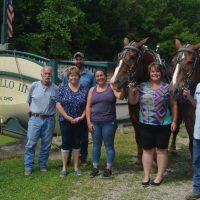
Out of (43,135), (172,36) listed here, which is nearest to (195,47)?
(43,135)

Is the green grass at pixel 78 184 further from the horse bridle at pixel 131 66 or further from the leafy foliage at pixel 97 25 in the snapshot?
the leafy foliage at pixel 97 25

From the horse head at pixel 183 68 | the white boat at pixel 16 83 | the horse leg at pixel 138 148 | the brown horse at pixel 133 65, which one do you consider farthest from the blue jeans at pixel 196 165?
the white boat at pixel 16 83

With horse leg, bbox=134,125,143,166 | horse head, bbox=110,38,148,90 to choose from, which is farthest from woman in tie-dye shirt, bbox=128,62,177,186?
horse leg, bbox=134,125,143,166

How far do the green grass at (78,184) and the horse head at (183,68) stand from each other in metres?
1.51

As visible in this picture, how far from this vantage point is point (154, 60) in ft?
23.0

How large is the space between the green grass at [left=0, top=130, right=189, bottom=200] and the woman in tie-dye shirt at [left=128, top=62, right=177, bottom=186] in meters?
0.39

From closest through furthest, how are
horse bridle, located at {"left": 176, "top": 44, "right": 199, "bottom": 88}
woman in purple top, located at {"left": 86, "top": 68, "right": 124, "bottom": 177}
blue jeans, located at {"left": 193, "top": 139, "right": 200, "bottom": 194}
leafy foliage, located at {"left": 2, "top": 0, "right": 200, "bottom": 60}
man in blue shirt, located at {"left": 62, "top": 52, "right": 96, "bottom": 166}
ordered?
1. blue jeans, located at {"left": 193, "top": 139, "right": 200, "bottom": 194}
2. horse bridle, located at {"left": 176, "top": 44, "right": 199, "bottom": 88}
3. woman in purple top, located at {"left": 86, "top": 68, "right": 124, "bottom": 177}
4. man in blue shirt, located at {"left": 62, "top": 52, "right": 96, "bottom": 166}
5. leafy foliage, located at {"left": 2, "top": 0, "right": 200, "bottom": 60}

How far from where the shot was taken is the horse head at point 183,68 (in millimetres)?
5992

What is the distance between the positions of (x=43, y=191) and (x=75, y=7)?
33238 millimetres

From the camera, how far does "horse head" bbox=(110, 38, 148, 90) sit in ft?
21.1

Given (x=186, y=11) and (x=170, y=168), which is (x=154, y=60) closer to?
(x=170, y=168)

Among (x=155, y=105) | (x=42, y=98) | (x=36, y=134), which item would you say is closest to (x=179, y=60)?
(x=155, y=105)

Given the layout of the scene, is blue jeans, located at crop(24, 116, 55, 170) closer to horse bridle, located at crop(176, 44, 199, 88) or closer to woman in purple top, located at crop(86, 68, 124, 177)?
woman in purple top, located at crop(86, 68, 124, 177)

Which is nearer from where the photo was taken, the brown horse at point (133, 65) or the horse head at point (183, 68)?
the horse head at point (183, 68)
